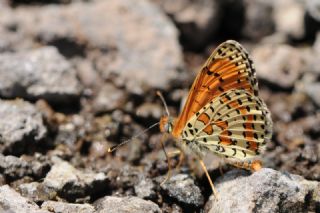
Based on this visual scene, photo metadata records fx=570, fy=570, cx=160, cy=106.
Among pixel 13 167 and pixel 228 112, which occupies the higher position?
pixel 228 112

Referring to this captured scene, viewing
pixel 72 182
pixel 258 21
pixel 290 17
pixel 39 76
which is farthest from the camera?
pixel 290 17

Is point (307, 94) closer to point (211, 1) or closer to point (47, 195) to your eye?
point (211, 1)

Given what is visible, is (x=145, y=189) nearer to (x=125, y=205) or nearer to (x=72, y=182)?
(x=125, y=205)

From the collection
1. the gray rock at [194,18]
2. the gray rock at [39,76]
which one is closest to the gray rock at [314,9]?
the gray rock at [194,18]

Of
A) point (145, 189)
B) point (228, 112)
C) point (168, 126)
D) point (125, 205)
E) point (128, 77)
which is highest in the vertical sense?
point (228, 112)

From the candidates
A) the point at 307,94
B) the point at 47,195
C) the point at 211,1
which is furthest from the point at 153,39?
the point at 47,195

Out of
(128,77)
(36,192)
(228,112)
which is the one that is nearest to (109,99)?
(128,77)

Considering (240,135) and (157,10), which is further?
(157,10)

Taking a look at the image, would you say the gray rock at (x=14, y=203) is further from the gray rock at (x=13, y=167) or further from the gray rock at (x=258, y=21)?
the gray rock at (x=258, y=21)
